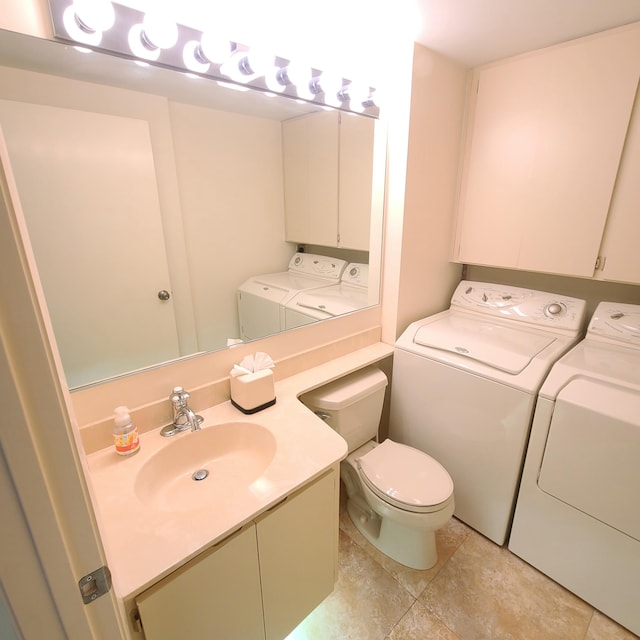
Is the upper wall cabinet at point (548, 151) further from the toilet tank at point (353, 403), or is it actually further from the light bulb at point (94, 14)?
the light bulb at point (94, 14)

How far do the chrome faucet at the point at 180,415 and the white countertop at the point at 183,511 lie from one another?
0.08 ft

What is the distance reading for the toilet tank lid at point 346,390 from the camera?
4.99 feet

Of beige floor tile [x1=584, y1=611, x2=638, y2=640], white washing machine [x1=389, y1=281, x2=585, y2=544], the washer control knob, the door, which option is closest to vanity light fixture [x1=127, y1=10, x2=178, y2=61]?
the door

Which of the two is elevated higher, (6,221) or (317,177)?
(317,177)

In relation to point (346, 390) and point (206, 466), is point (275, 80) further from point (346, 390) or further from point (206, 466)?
point (206, 466)

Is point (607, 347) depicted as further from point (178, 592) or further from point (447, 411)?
point (178, 592)

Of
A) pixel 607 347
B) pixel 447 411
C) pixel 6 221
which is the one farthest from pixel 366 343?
pixel 6 221

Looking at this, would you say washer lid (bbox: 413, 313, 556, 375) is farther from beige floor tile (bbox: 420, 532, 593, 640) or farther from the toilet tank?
beige floor tile (bbox: 420, 532, 593, 640)

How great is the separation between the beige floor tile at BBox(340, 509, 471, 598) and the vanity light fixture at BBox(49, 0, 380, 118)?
203 cm

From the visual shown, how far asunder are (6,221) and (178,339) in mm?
1012

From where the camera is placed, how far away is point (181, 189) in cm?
136

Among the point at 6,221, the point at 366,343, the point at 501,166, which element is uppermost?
the point at 501,166

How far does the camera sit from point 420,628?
4.35ft

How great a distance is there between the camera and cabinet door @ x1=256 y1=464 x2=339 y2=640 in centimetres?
98
